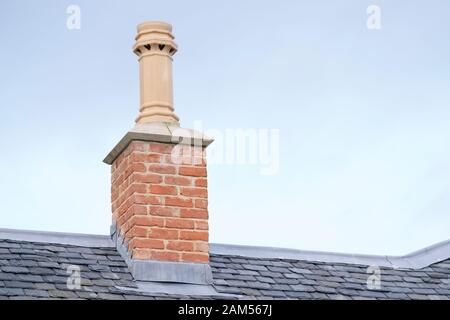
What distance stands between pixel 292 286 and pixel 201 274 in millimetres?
861

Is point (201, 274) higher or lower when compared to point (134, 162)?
lower

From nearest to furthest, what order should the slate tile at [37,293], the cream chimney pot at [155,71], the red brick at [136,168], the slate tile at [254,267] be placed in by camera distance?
the slate tile at [37,293] → the red brick at [136,168] → the slate tile at [254,267] → the cream chimney pot at [155,71]

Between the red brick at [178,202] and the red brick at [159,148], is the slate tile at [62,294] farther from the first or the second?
the red brick at [159,148]

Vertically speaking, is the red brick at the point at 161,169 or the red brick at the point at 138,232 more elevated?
the red brick at the point at 161,169

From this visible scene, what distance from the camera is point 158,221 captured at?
1154 centimetres

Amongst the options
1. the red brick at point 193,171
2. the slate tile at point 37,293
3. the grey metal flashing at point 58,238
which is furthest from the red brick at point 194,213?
the slate tile at point 37,293

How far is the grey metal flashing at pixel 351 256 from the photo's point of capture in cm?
1224

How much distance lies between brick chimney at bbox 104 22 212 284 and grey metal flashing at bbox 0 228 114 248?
0.17m

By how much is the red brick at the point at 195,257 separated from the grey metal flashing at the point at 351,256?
527 millimetres
